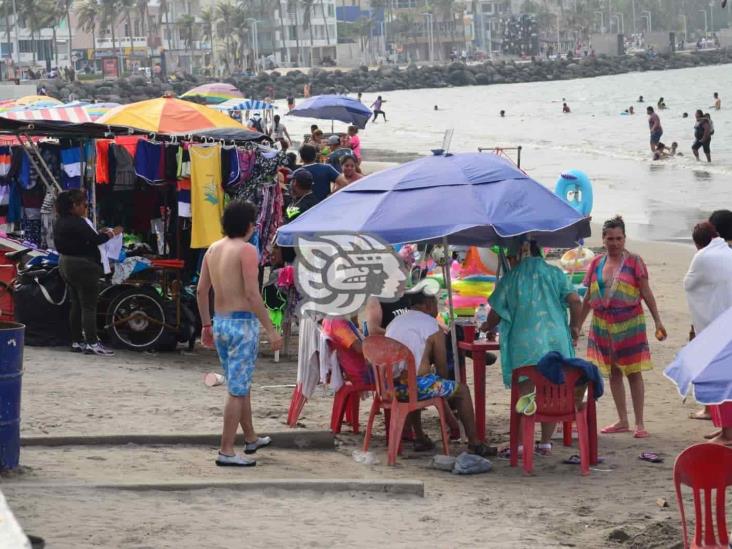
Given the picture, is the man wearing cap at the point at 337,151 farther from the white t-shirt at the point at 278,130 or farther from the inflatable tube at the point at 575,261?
the white t-shirt at the point at 278,130

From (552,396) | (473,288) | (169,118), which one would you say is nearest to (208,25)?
(169,118)

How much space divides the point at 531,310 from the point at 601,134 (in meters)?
49.7

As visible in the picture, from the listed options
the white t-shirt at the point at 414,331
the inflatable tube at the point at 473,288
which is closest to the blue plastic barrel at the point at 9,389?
the white t-shirt at the point at 414,331

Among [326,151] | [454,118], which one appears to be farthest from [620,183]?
[454,118]

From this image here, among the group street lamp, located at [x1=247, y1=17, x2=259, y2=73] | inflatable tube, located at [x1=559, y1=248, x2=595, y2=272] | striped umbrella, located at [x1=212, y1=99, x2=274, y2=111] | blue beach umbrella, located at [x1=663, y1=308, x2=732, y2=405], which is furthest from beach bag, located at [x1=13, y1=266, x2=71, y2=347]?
street lamp, located at [x1=247, y1=17, x2=259, y2=73]

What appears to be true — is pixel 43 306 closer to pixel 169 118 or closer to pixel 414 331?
pixel 169 118

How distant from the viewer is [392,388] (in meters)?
7.41

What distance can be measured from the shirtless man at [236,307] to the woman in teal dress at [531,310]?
55.9 inches

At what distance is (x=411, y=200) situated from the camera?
24.0 ft

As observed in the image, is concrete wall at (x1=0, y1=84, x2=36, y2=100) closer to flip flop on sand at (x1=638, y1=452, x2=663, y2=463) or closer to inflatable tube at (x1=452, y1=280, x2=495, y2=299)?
inflatable tube at (x1=452, y1=280, x2=495, y2=299)

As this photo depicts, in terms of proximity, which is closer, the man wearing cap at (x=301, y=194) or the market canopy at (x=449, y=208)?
the market canopy at (x=449, y=208)

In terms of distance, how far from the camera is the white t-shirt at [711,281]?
7.75 m

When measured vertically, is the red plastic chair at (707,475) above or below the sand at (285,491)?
above

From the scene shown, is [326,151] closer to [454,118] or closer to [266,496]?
[266,496]
